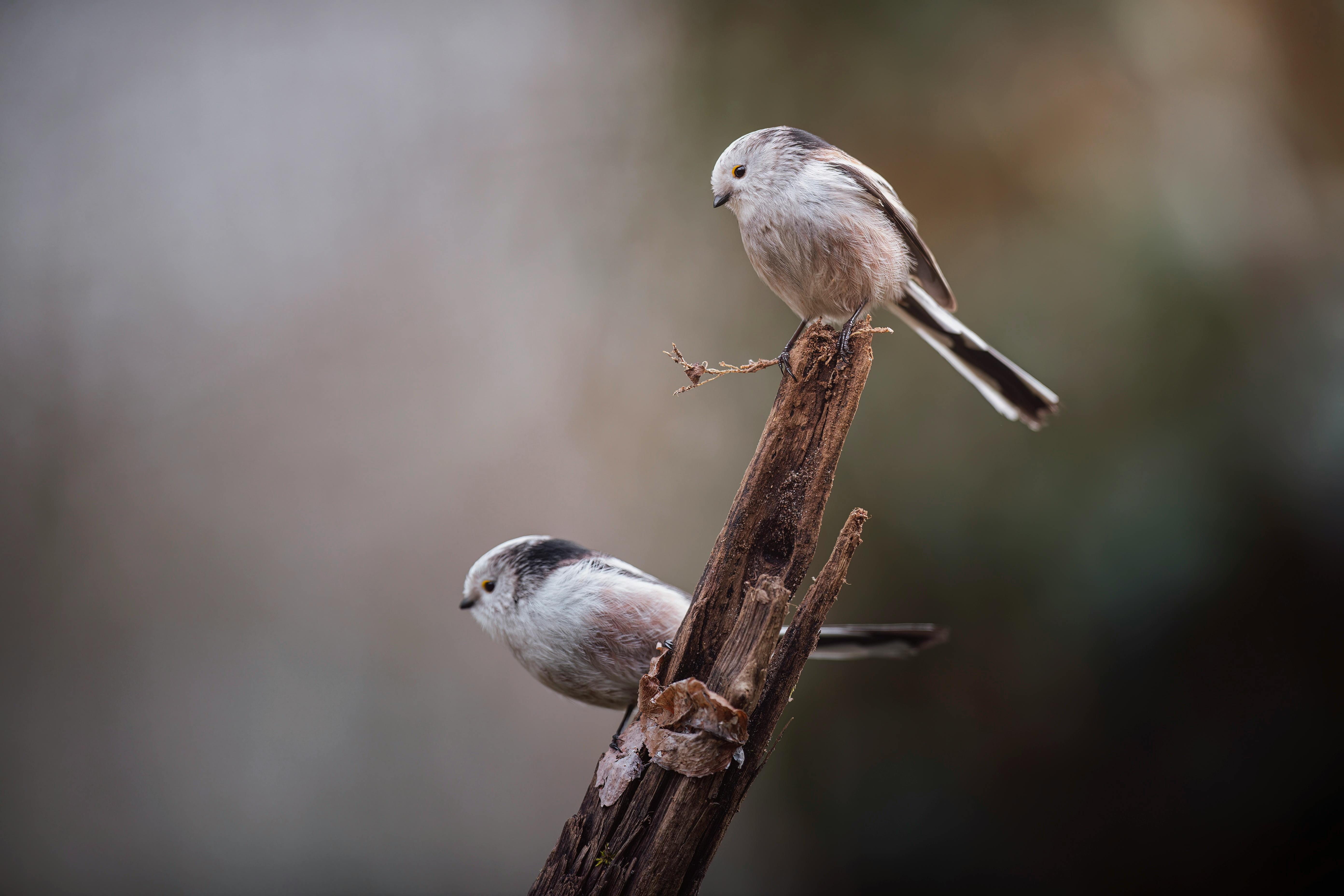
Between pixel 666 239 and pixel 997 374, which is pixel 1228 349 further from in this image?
pixel 666 239

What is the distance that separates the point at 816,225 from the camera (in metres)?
1.83

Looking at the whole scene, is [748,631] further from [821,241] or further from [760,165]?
[760,165]

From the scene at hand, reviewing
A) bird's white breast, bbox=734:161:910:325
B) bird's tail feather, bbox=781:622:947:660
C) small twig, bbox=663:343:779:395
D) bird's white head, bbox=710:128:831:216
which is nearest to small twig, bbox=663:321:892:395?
small twig, bbox=663:343:779:395

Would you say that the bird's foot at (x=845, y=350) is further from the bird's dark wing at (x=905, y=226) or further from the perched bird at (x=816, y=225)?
the bird's dark wing at (x=905, y=226)

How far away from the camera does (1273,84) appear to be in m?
2.95

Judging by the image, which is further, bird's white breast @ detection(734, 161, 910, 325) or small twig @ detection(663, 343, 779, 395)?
bird's white breast @ detection(734, 161, 910, 325)

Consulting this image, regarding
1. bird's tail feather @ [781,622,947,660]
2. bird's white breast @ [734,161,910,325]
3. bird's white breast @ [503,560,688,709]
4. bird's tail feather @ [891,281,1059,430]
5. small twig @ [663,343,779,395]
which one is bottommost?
bird's white breast @ [503,560,688,709]

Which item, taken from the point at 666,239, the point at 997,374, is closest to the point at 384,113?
the point at 666,239

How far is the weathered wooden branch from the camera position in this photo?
4.57 feet

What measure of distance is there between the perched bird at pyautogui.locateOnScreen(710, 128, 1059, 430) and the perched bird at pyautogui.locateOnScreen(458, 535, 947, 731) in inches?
27.8

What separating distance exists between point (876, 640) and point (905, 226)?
1.17 meters

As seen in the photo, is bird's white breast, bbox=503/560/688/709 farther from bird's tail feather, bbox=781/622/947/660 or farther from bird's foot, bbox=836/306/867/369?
bird's foot, bbox=836/306/867/369

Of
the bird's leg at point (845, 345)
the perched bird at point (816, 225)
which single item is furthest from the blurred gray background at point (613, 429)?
the bird's leg at point (845, 345)

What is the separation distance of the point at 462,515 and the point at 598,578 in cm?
164
